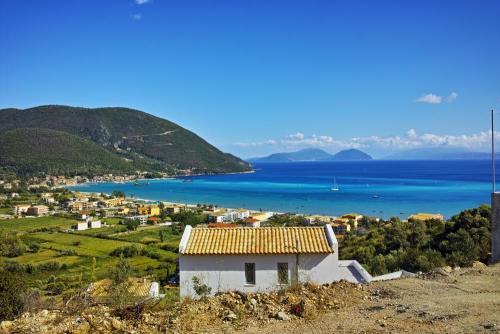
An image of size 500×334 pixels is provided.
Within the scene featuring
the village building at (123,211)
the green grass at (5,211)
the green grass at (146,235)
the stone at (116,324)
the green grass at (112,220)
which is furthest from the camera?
the village building at (123,211)

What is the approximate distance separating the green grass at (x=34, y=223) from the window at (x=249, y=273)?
184ft

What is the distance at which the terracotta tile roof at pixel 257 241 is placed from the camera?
1026 cm

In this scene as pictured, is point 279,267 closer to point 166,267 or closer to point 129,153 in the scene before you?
point 166,267

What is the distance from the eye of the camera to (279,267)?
1024 cm

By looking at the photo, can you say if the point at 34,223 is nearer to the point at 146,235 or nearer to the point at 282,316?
the point at 146,235

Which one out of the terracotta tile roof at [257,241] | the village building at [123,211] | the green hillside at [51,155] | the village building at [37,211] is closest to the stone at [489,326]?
the terracotta tile roof at [257,241]

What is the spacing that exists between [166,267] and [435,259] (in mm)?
26206

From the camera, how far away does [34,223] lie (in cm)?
6475

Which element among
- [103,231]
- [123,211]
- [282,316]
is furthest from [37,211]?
[282,316]

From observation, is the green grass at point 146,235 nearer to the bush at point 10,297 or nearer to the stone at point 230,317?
the bush at point 10,297

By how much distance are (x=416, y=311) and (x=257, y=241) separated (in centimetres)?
514

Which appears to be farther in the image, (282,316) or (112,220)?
(112,220)

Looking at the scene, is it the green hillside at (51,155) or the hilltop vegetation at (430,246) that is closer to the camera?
the hilltop vegetation at (430,246)

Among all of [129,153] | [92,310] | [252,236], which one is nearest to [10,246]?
[252,236]
